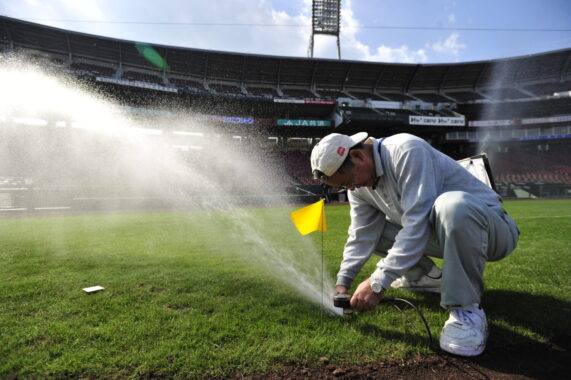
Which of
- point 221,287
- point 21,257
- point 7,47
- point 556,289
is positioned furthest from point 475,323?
point 7,47

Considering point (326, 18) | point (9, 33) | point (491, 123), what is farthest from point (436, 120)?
point (9, 33)

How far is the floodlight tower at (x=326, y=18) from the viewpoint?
130 ft

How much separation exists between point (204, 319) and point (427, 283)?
202cm

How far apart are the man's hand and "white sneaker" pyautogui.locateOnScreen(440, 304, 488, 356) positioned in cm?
45

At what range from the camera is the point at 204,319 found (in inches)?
87.8

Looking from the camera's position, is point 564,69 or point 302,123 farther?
point 564,69

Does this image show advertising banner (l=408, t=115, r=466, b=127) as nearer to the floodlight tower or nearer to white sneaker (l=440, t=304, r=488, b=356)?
the floodlight tower

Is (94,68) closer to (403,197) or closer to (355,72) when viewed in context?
(355,72)

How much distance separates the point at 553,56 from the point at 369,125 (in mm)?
24813

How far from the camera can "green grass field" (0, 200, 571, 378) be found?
1.73 meters

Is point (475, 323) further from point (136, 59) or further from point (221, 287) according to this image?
point (136, 59)

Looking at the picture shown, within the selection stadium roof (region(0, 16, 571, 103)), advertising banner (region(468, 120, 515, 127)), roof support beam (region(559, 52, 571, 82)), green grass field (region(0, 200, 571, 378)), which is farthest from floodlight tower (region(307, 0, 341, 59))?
green grass field (region(0, 200, 571, 378))

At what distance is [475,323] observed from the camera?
184 centimetres

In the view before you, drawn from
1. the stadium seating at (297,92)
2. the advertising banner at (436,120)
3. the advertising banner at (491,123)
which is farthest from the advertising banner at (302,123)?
the advertising banner at (491,123)
